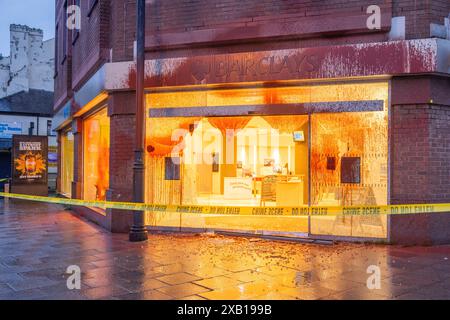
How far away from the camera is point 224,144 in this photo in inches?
531

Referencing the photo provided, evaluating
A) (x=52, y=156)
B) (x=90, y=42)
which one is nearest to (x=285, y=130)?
(x=90, y=42)

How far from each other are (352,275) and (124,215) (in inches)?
212

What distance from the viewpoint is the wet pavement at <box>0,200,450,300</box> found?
551cm

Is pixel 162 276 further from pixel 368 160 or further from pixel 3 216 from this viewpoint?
pixel 3 216

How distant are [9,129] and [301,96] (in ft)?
115

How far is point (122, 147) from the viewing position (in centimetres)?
1024

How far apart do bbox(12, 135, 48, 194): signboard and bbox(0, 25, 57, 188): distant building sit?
19.5 meters

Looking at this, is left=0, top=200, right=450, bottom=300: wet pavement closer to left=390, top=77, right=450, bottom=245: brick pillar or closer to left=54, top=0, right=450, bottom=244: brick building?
left=390, top=77, right=450, bottom=245: brick pillar

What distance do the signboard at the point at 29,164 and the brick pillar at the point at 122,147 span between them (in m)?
11.0

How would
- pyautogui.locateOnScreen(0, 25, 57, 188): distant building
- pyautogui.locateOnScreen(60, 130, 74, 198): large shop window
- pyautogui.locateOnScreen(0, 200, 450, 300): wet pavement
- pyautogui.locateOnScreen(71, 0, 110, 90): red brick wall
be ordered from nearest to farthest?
pyautogui.locateOnScreen(0, 200, 450, 300): wet pavement, pyautogui.locateOnScreen(71, 0, 110, 90): red brick wall, pyautogui.locateOnScreen(60, 130, 74, 198): large shop window, pyautogui.locateOnScreen(0, 25, 57, 188): distant building

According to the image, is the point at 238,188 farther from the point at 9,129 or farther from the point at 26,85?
the point at 26,85

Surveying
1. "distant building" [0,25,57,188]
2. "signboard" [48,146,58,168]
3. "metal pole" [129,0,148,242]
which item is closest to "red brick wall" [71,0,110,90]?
"metal pole" [129,0,148,242]
